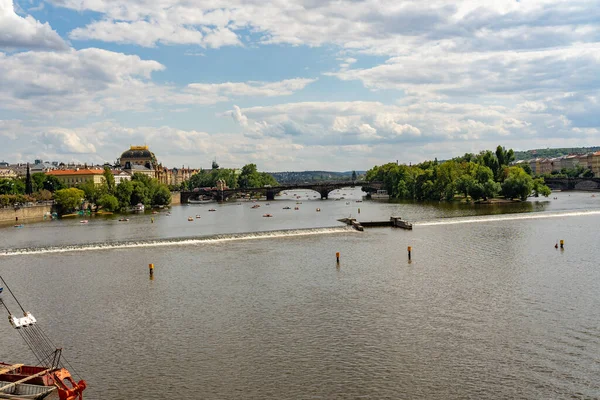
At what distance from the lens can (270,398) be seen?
2520 cm

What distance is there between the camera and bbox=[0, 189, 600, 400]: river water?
26656mm

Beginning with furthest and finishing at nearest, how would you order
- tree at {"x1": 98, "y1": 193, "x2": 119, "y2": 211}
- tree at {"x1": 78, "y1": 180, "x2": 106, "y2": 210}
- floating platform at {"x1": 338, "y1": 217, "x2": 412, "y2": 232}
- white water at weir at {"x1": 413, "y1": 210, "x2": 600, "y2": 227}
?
1. tree at {"x1": 78, "y1": 180, "x2": 106, "y2": 210}
2. tree at {"x1": 98, "y1": 193, "x2": 119, "y2": 211}
3. white water at weir at {"x1": 413, "y1": 210, "x2": 600, "y2": 227}
4. floating platform at {"x1": 338, "y1": 217, "x2": 412, "y2": 232}

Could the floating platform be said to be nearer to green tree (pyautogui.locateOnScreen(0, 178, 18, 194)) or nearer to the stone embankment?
the stone embankment

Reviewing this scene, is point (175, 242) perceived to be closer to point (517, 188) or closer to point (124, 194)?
point (124, 194)

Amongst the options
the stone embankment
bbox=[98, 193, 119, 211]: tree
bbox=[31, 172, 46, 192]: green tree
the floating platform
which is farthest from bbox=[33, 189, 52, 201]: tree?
the floating platform

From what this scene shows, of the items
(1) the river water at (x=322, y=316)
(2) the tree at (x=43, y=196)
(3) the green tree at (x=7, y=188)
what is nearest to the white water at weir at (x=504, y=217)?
(1) the river water at (x=322, y=316)

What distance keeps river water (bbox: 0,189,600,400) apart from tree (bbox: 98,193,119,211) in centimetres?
6863

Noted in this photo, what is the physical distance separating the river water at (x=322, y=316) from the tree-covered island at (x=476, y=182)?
60.4 m

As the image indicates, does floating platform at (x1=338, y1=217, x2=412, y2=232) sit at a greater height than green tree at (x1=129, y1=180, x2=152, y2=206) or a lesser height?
lesser

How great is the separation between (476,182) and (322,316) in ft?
334

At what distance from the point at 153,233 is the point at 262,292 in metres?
46.9

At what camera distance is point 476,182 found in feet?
430

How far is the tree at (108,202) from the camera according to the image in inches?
5374

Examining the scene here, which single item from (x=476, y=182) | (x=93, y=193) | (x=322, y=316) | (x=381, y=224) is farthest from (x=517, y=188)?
(x=322, y=316)
